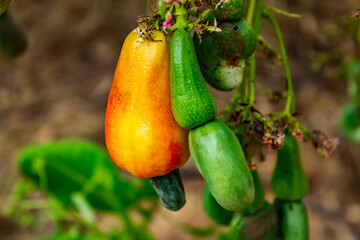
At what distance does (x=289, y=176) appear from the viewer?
73 centimetres

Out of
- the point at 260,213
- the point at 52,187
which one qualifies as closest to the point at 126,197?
the point at 52,187

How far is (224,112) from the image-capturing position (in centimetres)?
70

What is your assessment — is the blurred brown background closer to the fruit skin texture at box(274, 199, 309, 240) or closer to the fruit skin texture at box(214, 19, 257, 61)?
the fruit skin texture at box(274, 199, 309, 240)

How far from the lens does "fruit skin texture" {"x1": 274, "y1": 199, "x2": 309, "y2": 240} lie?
713 millimetres

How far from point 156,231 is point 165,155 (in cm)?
178

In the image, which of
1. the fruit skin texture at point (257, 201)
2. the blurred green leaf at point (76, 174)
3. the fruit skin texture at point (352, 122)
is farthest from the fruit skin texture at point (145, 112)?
the fruit skin texture at point (352, 122)

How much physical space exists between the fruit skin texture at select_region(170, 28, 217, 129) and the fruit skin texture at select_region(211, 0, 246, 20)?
0.20 feet

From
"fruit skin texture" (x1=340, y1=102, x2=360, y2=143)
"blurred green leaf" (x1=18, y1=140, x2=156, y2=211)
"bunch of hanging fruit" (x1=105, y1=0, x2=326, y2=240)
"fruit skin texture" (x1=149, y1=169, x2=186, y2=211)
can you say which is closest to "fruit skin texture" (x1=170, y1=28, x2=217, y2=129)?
"bunch of hanging fruit" (x1=105, y1=0, x2=326, y2=240)

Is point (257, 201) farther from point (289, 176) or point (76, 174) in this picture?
point (76, 174)

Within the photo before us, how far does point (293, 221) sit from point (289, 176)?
69 mm

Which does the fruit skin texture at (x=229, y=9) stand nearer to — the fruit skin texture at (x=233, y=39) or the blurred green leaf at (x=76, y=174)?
the fruit skin texture at (x=233, y=39)

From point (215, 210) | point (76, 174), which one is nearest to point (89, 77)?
point (76, 174)

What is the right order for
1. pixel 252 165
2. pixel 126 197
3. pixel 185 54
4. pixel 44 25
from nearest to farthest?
pixel 185 54 → pixel 252 165 → pixel 126 197 → pixel 44 25

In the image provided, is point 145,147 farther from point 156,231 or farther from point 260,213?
point 156,231
